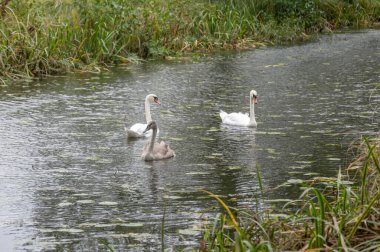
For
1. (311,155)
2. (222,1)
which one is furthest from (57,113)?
(222,1)

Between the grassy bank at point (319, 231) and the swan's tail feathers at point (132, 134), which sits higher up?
the grassy bank at point (319, 231)

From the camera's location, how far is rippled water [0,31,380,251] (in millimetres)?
7297

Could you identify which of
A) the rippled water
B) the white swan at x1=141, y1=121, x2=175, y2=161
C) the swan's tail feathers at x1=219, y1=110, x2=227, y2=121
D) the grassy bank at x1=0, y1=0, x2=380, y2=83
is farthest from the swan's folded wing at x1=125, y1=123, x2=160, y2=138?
the grassy bank at x1=0, y1=0, x2=380, y2=83

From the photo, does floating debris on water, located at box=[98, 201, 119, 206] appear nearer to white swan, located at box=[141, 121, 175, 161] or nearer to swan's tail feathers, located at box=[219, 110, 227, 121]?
white swan, located at box=[141, 121, 175, 161]

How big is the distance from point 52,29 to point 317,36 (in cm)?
980

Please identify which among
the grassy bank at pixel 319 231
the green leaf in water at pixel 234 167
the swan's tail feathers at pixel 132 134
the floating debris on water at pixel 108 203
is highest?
the grassy bank at pixel 319 231

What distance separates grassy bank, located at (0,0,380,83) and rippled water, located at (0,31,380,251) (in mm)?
793

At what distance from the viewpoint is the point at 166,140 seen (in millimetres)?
11008

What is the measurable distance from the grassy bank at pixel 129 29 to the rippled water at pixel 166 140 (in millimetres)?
793

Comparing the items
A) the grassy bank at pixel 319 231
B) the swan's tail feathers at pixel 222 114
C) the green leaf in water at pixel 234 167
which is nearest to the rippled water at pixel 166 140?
the green leaf in water at pixel 234 167

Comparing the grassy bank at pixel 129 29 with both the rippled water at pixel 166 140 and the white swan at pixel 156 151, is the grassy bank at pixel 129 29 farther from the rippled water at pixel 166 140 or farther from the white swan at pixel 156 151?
the white swan at pixel 156 151

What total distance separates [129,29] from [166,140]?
27.4 ft

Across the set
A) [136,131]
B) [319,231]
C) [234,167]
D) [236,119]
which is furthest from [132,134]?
[319,231]

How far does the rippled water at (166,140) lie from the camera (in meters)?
7.30
